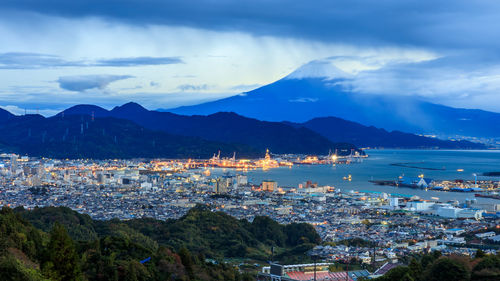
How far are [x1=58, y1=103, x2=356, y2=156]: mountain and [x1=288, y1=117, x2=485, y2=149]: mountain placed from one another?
55.7 feet

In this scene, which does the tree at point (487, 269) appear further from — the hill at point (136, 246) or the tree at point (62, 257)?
the tree at point (62, 257)

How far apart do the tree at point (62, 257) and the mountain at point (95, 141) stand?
64.4 meters

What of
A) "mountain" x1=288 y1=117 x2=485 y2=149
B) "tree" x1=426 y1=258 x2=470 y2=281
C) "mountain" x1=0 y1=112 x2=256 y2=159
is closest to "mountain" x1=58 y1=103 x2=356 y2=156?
"mountain" x1=0 y1=112 x2=256 y2=159

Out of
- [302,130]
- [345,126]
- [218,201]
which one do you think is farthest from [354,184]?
[345,126]

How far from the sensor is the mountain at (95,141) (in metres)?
74.4

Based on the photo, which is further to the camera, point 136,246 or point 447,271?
point 136,246

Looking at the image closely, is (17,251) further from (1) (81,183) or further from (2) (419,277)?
(1) (81,183)

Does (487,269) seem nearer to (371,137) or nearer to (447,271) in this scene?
(447,271)

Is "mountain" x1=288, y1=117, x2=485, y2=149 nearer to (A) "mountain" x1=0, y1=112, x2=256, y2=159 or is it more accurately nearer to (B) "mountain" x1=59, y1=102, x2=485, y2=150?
(B) "mountain" x1=59, y1=102, x2=485, y2=150

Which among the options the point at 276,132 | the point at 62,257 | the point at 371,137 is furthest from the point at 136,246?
the point at 371,137

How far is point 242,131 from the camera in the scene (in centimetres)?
9469

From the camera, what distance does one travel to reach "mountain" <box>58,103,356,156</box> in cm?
8519

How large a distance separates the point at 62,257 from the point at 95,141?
73.7 m

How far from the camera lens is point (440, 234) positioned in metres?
19.9
